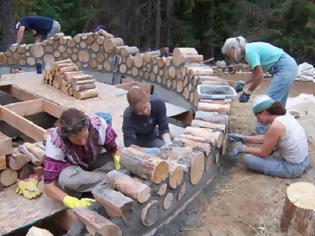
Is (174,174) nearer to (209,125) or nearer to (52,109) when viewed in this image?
(209,125)

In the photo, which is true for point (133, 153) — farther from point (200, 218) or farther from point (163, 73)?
point (163, 73)

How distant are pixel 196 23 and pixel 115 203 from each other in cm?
990

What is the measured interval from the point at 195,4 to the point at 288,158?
830 cm

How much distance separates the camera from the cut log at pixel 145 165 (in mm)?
2498

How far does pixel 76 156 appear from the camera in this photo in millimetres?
2941

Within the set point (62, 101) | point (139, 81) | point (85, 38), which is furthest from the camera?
point (85, 38)

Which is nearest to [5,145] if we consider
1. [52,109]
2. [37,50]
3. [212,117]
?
[212,117]

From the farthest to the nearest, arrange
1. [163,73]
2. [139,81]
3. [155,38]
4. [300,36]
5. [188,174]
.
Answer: [155,38]
[300,36]
[139,81]
[163,73]
[188,174]

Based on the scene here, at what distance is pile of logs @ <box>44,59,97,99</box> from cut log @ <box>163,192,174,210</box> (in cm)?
300

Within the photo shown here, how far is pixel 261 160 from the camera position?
3.63 meters

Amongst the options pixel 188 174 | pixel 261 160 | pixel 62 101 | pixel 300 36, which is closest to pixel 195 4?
pixel 300 36

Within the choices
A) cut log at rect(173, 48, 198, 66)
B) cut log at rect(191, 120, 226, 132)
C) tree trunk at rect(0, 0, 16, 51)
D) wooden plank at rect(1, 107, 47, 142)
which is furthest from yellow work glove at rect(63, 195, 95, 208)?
tree trunk at rect(0, 0, 16, 51)

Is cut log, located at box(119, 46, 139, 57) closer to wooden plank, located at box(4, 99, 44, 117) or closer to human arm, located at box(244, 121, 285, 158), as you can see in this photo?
wooden plank, located at box(4, 99, 44, 117)

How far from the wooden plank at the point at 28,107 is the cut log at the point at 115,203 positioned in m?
2.94
